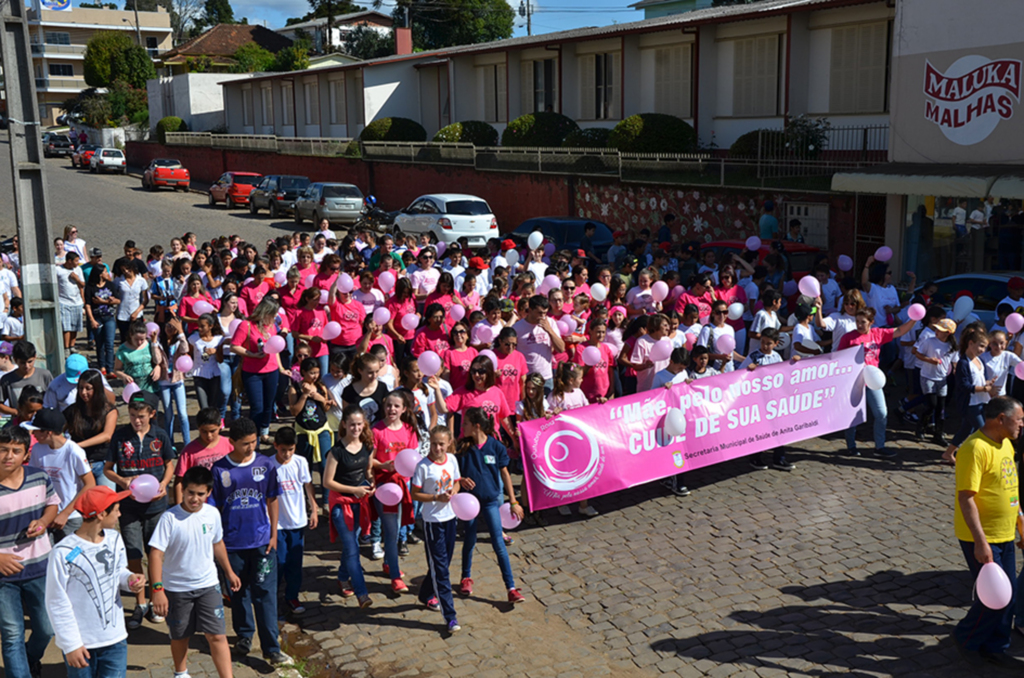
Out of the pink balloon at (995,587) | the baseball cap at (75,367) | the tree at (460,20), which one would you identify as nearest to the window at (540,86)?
the baseball cap at (75,367)

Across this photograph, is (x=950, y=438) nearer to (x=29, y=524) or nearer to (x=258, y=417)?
(x=258, y=417)

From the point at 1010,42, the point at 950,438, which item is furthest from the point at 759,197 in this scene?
the point at 950,438

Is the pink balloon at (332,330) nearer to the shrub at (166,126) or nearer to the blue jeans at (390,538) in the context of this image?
the blue jeans at (390,538)

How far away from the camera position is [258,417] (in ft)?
34.0

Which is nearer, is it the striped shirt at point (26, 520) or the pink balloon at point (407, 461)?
the striped shirt at point (26, 520)

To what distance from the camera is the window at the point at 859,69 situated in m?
21.8

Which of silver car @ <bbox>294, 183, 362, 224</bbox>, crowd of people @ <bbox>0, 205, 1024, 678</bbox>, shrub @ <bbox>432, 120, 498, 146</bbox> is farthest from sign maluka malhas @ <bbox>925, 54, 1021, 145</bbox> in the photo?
shrub @ <bbox>432, 120, 498, 146</bbox>

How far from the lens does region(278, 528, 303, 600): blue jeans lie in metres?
6.79

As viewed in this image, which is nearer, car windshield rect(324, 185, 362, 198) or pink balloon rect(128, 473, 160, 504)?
pink balloon rect(128, 473, 160, 504)

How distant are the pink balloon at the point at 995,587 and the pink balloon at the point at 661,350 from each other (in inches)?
165

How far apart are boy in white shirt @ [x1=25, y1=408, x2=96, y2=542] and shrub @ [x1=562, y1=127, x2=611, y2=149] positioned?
2196 cm

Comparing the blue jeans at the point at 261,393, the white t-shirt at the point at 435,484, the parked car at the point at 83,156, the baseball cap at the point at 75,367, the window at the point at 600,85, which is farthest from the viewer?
the parked car at the point at 83,156

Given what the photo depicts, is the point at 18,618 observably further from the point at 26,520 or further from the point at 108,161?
the point at 108,161

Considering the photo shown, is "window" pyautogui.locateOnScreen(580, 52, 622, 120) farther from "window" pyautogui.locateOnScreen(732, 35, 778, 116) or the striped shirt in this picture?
the striped shirt
